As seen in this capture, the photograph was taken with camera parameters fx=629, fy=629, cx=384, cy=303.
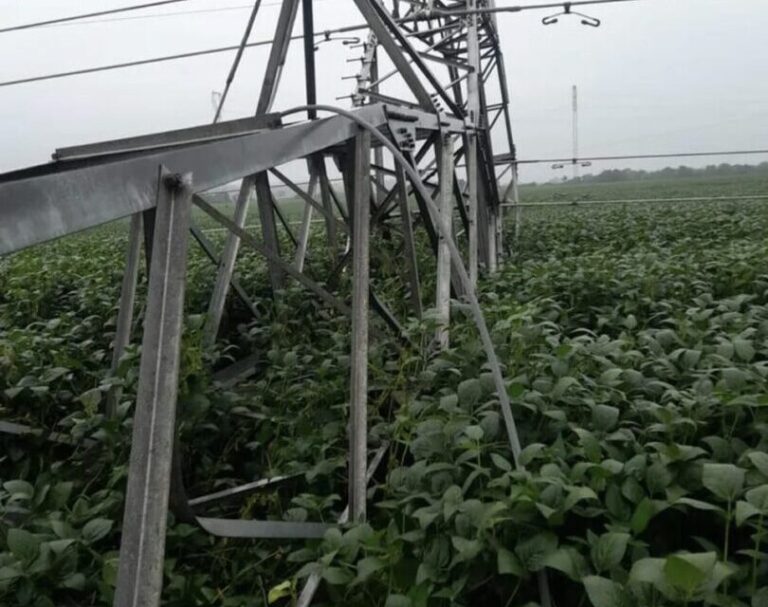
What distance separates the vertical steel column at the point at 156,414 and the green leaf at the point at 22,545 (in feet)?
2.00

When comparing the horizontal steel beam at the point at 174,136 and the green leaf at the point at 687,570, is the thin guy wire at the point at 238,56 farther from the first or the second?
the green leaf at the point at 687,570

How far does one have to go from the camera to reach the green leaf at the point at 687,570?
1042mm

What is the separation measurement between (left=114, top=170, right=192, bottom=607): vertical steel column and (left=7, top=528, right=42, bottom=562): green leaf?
0.61 metres

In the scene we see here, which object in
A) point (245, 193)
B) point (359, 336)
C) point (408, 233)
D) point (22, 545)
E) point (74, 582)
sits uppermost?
point (245, 193)

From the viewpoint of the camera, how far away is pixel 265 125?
98.2 inches

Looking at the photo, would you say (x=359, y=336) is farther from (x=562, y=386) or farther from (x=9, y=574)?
(x=9, y=574)

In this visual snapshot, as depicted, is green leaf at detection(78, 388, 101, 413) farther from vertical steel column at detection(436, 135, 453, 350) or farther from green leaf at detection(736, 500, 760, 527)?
green leaf at detection(736, 500, 760, 527)

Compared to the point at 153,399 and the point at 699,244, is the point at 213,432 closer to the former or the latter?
the point at 153,399

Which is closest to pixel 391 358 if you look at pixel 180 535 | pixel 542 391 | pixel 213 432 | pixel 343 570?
pixel 213 432

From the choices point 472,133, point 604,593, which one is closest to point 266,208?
point 472,133

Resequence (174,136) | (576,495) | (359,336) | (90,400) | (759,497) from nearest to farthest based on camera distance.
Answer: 1. (759,497)
2. (576,495)
3. (359,336)
4. (90,400)
5. (174,136)

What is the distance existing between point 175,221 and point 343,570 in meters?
0.89

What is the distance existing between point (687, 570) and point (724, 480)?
37 cm

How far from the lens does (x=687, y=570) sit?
1.04m
